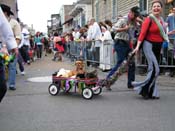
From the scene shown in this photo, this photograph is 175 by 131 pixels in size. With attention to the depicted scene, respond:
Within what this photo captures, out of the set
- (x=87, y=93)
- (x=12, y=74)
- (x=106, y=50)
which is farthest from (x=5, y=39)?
(x=106, y=50)

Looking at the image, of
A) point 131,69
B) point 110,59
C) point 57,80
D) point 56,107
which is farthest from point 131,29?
point 110,59

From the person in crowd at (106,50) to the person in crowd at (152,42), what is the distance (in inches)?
205

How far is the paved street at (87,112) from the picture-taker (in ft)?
17.3

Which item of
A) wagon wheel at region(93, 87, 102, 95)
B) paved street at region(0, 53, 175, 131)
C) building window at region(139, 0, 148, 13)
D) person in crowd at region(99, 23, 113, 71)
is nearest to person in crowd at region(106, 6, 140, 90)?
wagon wheel at region(93, 87, 102, 95)

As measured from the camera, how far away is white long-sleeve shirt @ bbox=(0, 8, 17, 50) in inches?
155

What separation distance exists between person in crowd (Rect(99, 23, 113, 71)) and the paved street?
416 centimetres

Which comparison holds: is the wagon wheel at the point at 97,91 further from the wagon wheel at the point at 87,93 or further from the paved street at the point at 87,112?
the wagon wheel at the point at 87,93

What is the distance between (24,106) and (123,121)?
211 cm

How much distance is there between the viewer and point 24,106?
266 inches

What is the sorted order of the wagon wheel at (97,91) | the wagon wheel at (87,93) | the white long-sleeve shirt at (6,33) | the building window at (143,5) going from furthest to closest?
the building window at (143,5), the wagon wheel at (97,91), the wagon wheel at (87,93), the white long-sleeve shirt at (6,33)

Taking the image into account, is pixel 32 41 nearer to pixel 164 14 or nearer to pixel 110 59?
pixel 164 14

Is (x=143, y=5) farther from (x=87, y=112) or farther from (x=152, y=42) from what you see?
(x=87, y=112)

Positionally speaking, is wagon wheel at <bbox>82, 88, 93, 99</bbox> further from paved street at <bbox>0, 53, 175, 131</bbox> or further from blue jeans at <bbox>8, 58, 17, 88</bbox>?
blue jeans at <bbox>8, 58, 17, 88</bbox>

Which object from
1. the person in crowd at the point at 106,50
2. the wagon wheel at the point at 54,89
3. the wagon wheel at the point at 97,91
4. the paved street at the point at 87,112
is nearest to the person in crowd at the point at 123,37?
the wagon wheel at the point at 97,91
